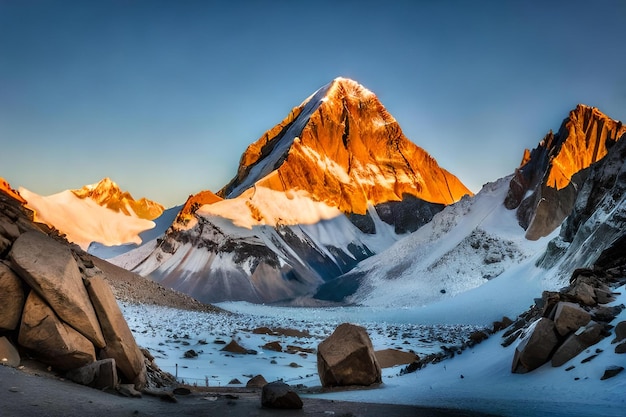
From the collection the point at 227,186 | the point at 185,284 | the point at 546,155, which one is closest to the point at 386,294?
the point at 546,155

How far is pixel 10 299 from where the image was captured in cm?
892

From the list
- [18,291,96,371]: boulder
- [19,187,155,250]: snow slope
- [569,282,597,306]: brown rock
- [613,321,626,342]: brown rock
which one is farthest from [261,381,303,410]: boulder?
[19,187,155,250]: snow slope

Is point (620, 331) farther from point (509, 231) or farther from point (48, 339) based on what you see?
point (509, 231)

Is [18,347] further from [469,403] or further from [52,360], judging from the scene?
[469,403]

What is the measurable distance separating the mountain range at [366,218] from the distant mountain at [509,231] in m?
0.17

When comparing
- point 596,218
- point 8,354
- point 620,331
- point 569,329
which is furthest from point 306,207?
point 620,331

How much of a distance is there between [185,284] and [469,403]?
73884 millimetres

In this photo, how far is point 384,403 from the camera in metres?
8.97

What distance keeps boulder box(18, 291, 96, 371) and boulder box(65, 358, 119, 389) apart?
0.21 meters

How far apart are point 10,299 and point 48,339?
108 centimetres

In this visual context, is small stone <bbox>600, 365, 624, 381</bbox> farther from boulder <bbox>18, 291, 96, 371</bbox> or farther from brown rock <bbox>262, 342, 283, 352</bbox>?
brown rock <bbox>262, 342, 283, 352</bbox>

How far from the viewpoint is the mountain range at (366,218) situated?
1987 inches

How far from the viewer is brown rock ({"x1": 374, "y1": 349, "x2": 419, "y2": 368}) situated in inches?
738

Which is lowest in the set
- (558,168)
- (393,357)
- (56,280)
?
(393,357)
